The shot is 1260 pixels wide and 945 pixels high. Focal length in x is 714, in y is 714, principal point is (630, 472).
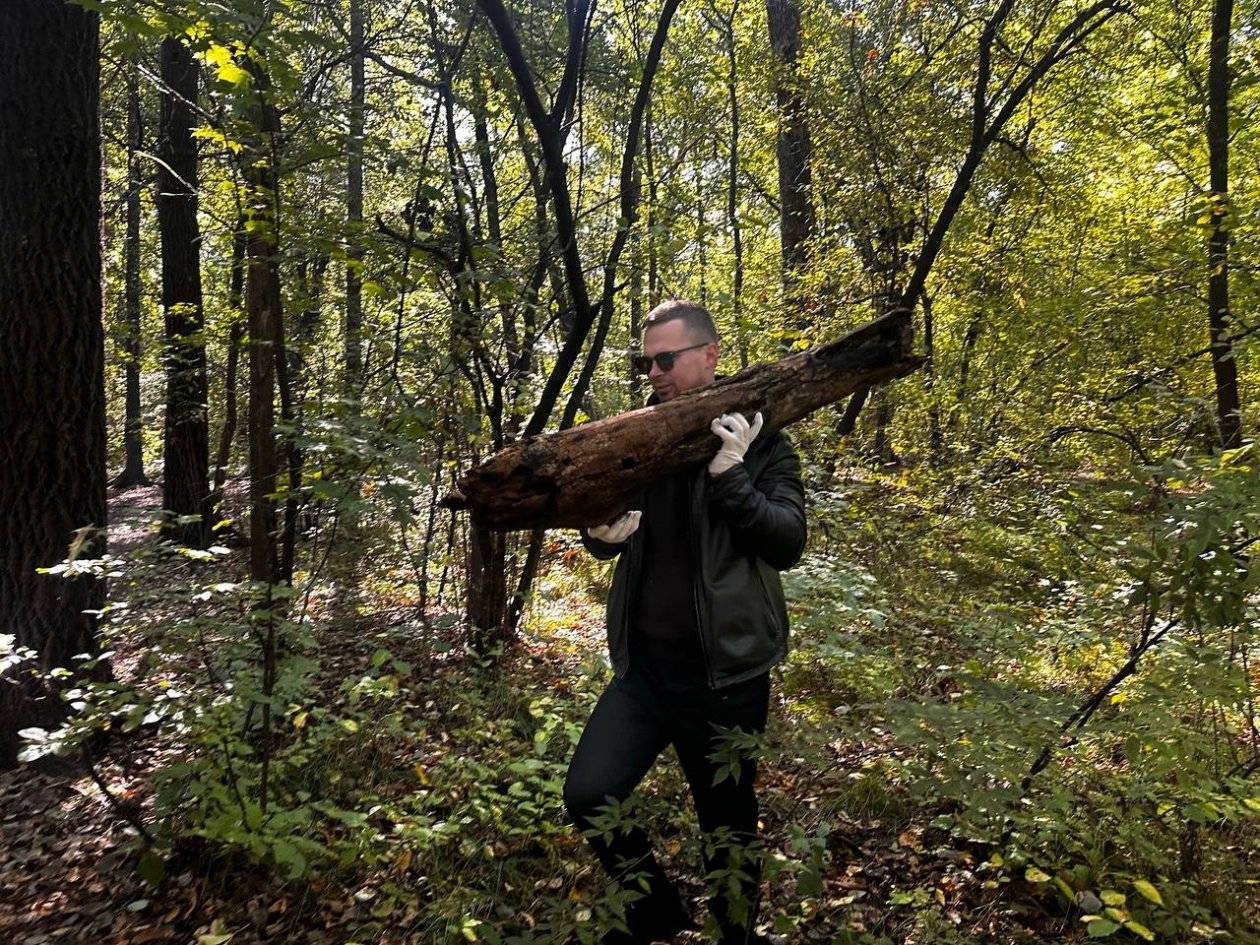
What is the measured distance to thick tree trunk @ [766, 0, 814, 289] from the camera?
8039 mm

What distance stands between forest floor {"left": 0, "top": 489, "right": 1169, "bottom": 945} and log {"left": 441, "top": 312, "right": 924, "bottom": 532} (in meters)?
1.32

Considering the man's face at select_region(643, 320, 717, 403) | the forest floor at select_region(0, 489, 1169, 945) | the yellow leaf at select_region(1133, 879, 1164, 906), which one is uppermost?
the man's face at select_region(643, 320, 717, 403)

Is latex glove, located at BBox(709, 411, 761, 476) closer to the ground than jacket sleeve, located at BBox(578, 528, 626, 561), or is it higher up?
higher up

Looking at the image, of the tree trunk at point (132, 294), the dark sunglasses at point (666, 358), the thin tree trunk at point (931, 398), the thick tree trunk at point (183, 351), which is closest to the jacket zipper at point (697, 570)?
the dark sunglasses at point (666, 358)

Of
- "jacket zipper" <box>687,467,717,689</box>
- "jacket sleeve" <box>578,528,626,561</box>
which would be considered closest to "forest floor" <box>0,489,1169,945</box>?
"jacket zipper" <box>687,467,717,689</box>

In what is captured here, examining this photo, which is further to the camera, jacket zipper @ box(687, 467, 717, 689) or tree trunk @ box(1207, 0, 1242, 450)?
tree trunk @ box(1207, 0, 1242, 450)

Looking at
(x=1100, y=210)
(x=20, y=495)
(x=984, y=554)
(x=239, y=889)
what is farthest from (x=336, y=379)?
(x=1100, y=210)

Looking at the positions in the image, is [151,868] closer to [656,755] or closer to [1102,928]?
[656,755]

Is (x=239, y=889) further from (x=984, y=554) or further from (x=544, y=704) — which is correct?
(x=984, y=554)

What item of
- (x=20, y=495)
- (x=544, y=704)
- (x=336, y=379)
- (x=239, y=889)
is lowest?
(x=239, y=889)

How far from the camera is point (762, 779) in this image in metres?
3.92

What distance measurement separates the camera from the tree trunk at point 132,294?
946 cm

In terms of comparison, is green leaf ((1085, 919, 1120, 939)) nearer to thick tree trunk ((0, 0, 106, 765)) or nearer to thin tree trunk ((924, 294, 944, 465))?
thick tree trunk ((0, 0, 106, 765))

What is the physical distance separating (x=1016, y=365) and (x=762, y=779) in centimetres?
636
